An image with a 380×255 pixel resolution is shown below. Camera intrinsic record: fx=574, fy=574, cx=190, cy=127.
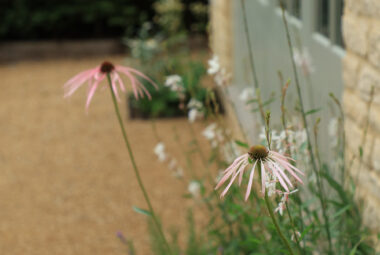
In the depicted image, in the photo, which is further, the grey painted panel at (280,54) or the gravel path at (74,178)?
the gravel path at (74,178)

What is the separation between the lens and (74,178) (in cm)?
488

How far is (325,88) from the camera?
298cm

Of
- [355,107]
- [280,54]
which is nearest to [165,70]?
[280,54]

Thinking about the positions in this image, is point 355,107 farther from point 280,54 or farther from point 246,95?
point 280,54

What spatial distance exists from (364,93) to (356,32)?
25 centimetres

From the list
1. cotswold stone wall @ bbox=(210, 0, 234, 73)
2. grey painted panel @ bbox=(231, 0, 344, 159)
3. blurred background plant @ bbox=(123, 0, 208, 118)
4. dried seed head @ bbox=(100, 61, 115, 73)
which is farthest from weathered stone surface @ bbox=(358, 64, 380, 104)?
cotswold stone wall @ bbox=(210, 0, 234, 73)

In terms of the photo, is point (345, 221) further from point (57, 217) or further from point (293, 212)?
point (57, 217)

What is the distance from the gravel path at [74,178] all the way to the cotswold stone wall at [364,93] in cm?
178

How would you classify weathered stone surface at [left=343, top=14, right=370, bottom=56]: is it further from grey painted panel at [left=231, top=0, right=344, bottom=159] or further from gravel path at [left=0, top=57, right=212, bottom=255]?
gravel path at [left=0, top=57, right=212, bottom=255]

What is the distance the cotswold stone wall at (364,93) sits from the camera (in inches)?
82.1

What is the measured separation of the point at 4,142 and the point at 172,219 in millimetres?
2599

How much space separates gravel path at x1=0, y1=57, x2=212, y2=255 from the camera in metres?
3.91

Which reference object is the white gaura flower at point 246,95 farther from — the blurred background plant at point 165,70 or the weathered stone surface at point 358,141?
the blurred background plant at point 165,70

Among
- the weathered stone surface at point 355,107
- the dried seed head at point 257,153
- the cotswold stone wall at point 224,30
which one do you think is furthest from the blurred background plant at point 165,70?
the dried seed head at point 257,153
